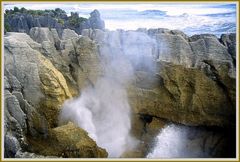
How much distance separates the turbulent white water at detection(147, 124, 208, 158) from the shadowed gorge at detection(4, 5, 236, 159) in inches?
1.2

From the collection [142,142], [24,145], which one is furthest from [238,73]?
[24,145]

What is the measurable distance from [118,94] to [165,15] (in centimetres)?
294

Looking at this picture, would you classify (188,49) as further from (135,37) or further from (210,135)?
(210,135)

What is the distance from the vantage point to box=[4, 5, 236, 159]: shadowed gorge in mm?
12320

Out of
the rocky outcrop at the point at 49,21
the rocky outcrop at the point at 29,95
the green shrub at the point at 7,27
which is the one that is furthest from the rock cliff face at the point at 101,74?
the green shrub at the point at 7,27

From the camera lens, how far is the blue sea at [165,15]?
11.7 meters

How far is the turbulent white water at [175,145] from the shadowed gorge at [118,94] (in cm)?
3

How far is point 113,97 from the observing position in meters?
14.1

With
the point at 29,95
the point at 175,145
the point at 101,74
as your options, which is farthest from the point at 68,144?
the point at 175,145

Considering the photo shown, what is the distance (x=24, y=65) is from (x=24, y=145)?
2191 millimetres

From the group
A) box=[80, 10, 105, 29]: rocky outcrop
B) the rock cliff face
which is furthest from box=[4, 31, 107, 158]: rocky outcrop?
Answer: box=[80, 10, 105, 29]: rocky outcrop

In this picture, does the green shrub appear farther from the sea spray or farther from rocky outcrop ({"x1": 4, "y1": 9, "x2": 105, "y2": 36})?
the sea spray

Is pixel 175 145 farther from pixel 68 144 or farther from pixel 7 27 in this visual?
pixel 7 27

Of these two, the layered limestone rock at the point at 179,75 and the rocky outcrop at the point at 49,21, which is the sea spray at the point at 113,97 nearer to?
the layered limestone rock at the point at 179,75
